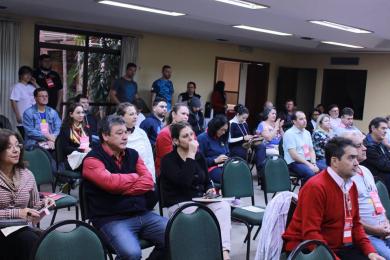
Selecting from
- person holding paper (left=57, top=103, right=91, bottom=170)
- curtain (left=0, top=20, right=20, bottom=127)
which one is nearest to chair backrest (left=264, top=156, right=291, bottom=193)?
person holding paper (left=57, top=103, right=91, bottom=170)

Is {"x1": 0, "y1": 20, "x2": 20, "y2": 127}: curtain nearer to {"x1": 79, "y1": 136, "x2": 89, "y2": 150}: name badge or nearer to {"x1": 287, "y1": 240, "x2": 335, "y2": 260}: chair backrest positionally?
{"x1": 79, "y1": 136, "x2": 89, "y2": 150}: name badge

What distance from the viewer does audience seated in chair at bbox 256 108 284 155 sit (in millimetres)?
6883

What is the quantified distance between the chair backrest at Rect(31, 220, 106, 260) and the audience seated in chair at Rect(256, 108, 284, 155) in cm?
472

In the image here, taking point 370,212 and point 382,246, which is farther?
point 370,212

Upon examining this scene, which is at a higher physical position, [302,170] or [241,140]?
[241,140]

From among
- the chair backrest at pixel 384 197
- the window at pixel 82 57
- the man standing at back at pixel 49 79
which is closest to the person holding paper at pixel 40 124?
the man standing at back at pixel 49 79

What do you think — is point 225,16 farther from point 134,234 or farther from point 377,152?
point 134,234

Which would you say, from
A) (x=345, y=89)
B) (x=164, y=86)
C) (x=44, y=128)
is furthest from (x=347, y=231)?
(x=345, y=89)

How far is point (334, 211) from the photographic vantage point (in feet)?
9.11

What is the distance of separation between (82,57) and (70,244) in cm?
682

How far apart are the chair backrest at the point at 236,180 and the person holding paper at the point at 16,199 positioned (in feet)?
5.14

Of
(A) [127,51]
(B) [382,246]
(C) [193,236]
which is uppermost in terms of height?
(A) [127,51]

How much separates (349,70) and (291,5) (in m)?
6.45

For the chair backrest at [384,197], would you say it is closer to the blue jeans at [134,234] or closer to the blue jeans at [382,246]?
the blue jeans at [382,246]
